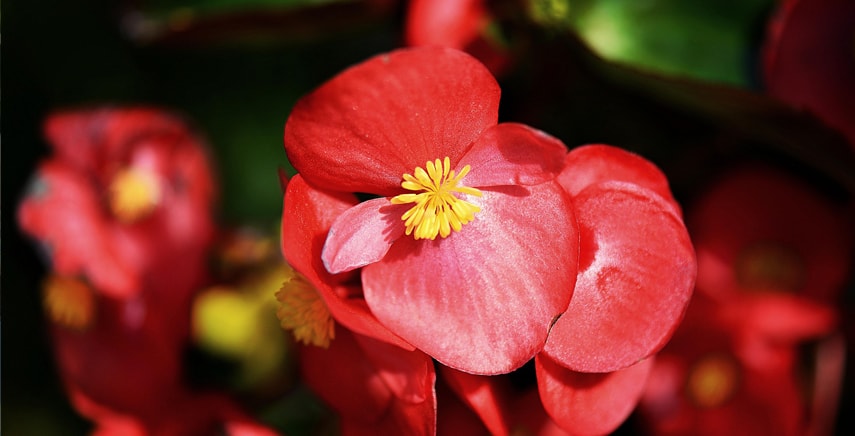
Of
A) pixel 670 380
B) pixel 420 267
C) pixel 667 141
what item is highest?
pixel 420 267

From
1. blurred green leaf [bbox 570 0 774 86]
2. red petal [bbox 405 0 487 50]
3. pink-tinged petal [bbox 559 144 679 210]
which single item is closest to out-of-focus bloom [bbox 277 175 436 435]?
pink-tinged petal [bbox 559 144 679 210]

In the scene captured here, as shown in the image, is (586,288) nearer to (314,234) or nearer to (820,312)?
(314,234)

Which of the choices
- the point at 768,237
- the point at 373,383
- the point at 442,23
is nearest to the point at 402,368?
the point at 373,383

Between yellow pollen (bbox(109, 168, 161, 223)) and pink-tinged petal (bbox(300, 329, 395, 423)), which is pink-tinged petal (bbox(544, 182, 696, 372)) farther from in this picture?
yellow pollen (bbox(109, 168, 161, 223))

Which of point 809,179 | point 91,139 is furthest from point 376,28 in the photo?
A: point 809,179

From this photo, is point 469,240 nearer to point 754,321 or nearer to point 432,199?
point 432,199
